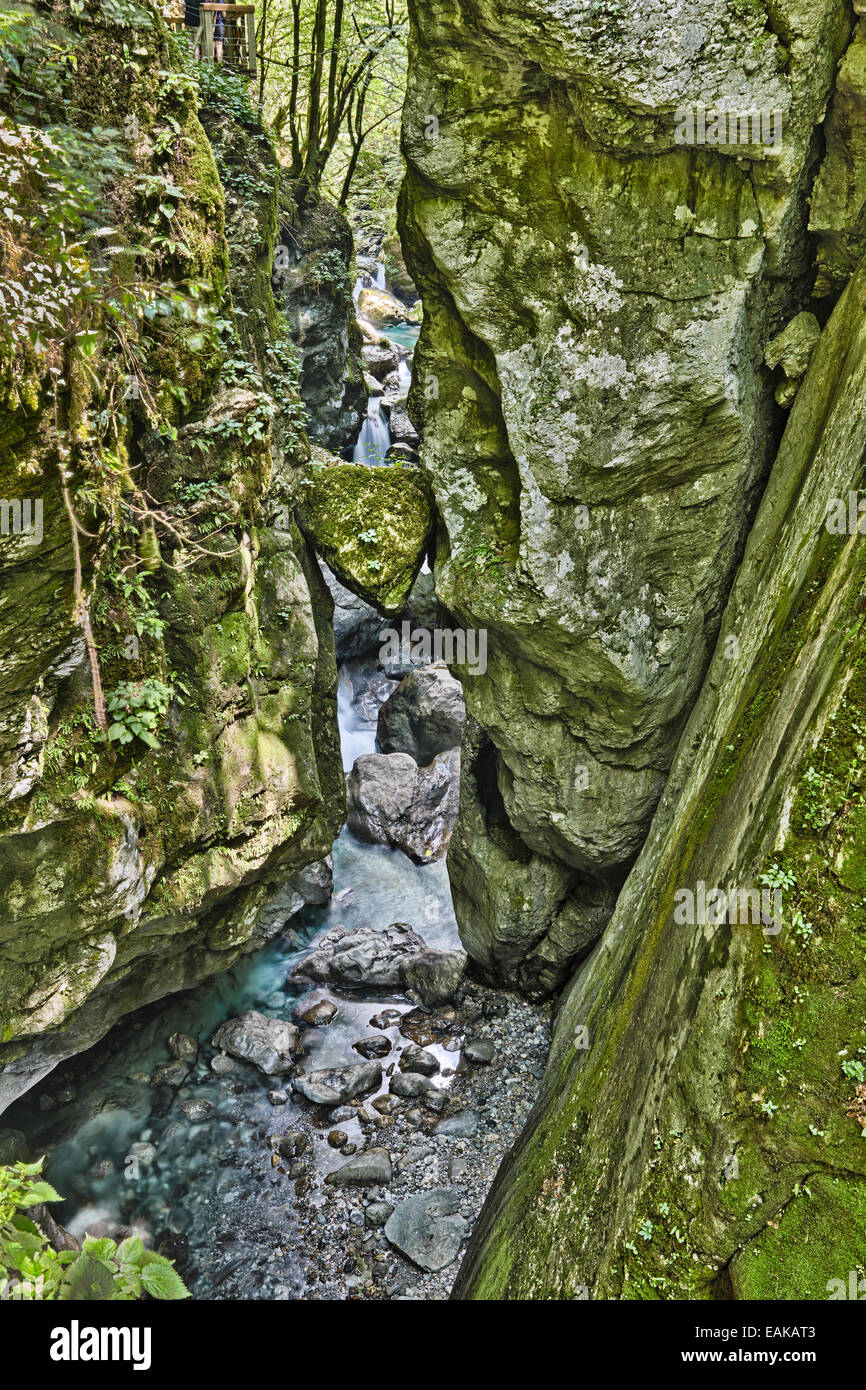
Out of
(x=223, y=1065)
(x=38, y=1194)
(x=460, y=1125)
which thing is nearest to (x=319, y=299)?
(x=223, y=1065)

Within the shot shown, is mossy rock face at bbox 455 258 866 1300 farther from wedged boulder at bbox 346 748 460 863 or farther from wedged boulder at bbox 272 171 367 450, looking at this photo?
wedged boulder at bbox 272 171 367 450

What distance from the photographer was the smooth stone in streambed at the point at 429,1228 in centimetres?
729

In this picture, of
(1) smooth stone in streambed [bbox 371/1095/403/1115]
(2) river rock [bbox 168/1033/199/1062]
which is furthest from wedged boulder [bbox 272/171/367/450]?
(1) smooth stone in streambed [bbox 371/1095/403/1115]

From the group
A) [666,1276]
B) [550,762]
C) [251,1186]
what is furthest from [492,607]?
[251,1186]

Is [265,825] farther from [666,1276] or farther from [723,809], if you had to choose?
[666,1276]

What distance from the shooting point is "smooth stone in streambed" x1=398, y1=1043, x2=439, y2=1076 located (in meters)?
9.34

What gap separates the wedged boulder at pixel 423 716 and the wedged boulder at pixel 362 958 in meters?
4.09

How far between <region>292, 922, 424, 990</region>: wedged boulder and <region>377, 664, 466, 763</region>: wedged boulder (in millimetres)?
4092

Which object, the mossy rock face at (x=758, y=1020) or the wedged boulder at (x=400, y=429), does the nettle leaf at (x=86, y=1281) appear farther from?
the wedged boulder at (x=400, y=429)

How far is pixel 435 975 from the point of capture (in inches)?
407

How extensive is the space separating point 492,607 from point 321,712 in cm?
338

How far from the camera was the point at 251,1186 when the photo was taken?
26.8 feet

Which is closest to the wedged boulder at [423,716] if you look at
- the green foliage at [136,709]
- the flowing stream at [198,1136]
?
the flowing stream at [198,1136]

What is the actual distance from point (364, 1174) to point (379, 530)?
668cm
